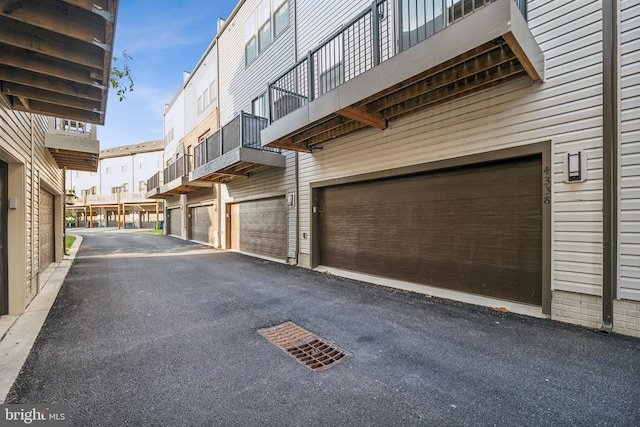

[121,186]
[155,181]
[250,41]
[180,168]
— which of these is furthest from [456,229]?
[121,186]

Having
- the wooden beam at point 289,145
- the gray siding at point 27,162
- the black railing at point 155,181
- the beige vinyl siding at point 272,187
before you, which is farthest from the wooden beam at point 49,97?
the black railing at point 155,181

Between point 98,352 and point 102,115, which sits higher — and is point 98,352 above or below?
below

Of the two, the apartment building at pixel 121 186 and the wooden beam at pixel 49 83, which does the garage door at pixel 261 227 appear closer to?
the wooden beam at pixel 49 83

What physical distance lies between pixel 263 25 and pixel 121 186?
36.4 m

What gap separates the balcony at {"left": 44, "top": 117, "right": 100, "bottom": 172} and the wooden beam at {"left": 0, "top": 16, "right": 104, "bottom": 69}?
5615 mm

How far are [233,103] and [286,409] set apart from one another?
41.5 feet

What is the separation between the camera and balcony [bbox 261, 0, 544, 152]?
357cm

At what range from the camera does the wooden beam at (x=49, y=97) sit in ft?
12.4

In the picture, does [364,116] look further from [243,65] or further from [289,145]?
[243,65]

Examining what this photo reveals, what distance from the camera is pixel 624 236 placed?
11.7 feet

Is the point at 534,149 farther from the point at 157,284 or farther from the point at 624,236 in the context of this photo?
the point at 157,284

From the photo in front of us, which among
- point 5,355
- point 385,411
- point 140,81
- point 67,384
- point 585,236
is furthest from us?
point 140,81

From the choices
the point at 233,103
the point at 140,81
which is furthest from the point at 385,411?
the point at 233,103

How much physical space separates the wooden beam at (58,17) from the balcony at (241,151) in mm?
5698
